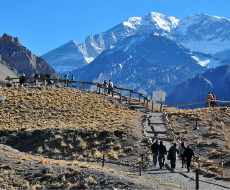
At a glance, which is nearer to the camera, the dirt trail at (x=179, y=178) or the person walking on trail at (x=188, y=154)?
the dirt trail at (x=179, y=178)

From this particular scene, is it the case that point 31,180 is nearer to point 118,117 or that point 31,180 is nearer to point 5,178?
A: point 5,178

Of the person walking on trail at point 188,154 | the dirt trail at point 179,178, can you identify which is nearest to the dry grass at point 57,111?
the dirt trail at point 179,178

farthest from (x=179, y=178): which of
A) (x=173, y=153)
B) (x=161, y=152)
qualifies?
(x=161, y=152)

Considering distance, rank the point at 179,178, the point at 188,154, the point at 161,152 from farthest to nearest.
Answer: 1. the point at 161,152
2. the point at 188,154
3. the point at 179,178

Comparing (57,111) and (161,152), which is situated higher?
(57,111)

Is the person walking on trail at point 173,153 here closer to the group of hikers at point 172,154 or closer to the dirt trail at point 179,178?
the group of hikers at point 172,154

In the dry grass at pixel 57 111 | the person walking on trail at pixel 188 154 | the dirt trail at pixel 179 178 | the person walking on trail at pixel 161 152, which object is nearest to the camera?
the dirt trail at pixel 179 178

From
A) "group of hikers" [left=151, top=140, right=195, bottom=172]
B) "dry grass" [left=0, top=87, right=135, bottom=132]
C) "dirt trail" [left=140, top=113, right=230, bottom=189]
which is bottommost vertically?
"dirt trail" [left=140, top=113, right=230, bottom=189]

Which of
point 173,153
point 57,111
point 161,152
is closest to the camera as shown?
point 173,153

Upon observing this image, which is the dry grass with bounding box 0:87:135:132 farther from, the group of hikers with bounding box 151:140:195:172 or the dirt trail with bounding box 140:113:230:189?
the dirt trail with bounding box 140:113:230:189

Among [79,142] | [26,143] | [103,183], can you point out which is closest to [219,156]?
[79,142]

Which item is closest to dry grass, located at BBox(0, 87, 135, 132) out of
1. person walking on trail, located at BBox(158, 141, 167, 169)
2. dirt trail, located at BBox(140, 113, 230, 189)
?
person walking on trail, located at BBox(158, 141, 167, 169)

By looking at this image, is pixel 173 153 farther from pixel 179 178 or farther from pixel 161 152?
pixel 179 178

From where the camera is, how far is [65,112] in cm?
4138
